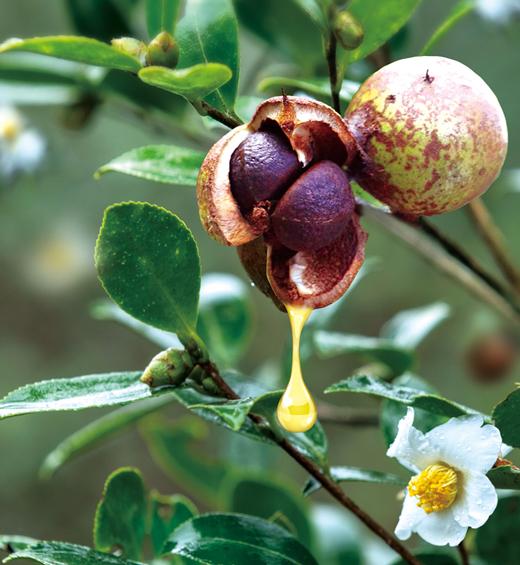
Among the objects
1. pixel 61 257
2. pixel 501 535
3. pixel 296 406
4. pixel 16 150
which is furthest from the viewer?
pixel 61 257

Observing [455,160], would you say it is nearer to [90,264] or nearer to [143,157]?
[143,157]

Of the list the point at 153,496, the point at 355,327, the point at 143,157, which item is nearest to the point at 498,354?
the point at 355,327

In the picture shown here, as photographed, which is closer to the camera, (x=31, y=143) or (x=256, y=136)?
(x=256, y=136)

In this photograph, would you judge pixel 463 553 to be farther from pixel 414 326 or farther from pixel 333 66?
pixel 414 326

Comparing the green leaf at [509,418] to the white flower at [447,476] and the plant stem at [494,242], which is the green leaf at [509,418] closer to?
the white flower at [447,476]

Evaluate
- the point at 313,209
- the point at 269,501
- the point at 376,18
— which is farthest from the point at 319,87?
the point at 269,501
